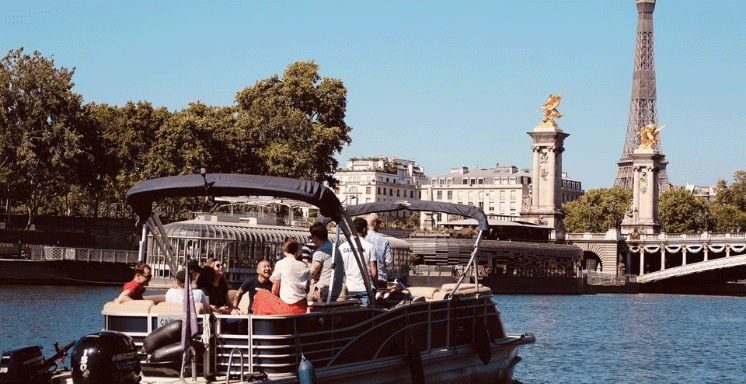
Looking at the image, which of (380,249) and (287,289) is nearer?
(287,289)

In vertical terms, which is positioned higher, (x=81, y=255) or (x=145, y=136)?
(x=145, y=136)

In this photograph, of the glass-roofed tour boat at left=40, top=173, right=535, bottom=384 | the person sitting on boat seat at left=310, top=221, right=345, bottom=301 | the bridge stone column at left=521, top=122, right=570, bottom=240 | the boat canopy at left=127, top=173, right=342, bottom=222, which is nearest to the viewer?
the glass-roofed tour boat at left=40, top=173, right=535, bottom=384

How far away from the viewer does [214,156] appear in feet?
274

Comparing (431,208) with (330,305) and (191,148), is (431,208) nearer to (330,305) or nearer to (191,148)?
(330,305)

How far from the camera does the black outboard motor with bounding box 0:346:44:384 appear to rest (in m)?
15.8

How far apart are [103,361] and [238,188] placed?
3.03m

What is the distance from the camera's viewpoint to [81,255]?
2820 inches

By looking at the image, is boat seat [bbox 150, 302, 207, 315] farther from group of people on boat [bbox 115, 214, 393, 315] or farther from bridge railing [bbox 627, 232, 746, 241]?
bridge railing [bbox 627, 232, 746, 241]

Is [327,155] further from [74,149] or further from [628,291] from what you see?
[628,291]

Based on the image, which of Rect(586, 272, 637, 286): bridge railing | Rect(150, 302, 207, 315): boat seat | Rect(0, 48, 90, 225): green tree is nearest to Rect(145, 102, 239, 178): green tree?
Rect(0, 48, 90, 225): green tree

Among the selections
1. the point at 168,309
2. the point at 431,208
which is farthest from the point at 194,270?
the point at 431,208

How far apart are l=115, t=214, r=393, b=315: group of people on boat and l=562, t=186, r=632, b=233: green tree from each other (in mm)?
144970

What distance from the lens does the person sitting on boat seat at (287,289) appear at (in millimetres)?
16922

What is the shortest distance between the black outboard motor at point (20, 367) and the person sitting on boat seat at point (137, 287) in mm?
2211
